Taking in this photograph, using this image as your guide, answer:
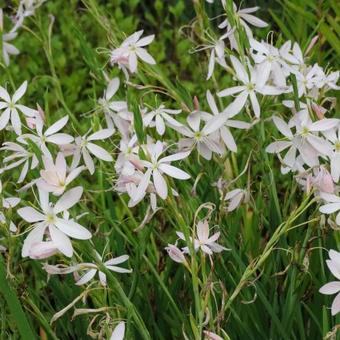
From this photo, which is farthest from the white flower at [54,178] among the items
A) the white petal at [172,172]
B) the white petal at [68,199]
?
the white petal at [172,172]

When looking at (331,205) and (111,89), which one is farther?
(111,89)

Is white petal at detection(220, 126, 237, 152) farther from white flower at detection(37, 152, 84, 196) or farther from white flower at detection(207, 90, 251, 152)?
white flower at detection(37, 152, 84, 196)

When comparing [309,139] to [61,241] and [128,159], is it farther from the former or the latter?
[61,241]

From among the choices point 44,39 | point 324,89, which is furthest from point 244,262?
point 44,39

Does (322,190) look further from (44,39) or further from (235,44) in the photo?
(44,39)

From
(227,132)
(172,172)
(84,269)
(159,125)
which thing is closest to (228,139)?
(227,132)

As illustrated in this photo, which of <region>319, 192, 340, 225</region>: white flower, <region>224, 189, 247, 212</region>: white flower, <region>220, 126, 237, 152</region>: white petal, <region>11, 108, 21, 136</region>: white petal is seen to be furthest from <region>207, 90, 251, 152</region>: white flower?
<region>11, 108, 21, 136</region>: white petal

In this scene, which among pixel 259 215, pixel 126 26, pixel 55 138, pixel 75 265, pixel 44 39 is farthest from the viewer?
pixel 126 26

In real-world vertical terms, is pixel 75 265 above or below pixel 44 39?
below
